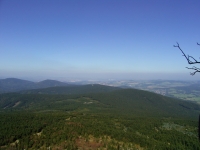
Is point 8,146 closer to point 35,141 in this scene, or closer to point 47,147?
point 35,141

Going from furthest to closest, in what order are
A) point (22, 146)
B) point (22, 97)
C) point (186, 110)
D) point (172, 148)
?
1. point (22, 97)
2. point (186, 110)
3. point (172, 148)
4. point (22, 146)

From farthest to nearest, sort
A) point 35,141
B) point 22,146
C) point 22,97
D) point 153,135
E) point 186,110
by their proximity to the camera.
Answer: point 22,97, point 186,110, point 153,135, point 35,141, point 22,146

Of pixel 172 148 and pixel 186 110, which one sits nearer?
pixel 172 148

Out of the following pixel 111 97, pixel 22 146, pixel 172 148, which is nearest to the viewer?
pixel 22 146

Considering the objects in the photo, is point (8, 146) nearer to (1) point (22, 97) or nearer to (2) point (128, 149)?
(2) point (128, 149)

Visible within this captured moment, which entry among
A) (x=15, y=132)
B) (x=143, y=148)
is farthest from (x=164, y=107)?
(x=15, y=132)

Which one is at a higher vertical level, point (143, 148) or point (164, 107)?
point (143, 148)

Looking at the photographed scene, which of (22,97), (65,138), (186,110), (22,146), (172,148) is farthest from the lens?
(22,97)

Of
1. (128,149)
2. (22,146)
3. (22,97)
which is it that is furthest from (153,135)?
(22,97)

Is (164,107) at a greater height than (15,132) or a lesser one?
lesser
